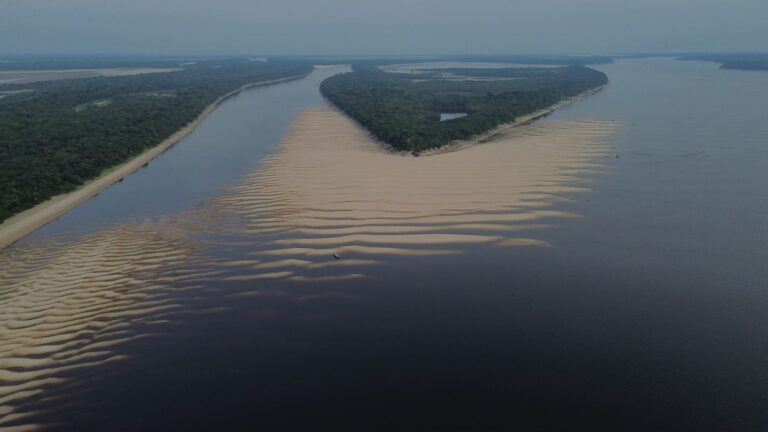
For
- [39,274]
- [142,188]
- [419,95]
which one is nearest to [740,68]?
[419,95]

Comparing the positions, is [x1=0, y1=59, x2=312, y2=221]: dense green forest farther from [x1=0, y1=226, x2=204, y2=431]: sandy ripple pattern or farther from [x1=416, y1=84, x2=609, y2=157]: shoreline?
[x1=416, y1=84, x2=609, y2=157]: shoreline

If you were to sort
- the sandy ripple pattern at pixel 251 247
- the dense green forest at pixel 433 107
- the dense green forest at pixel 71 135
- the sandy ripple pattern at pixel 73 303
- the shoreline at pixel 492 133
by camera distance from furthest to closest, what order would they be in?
1. the dense green forest at pixel 433 107
2. the shoreline at pixel 492 133
3. the dense green forest at pixel 71 135
4. the sandy ripple pattern at pixel 251 247
5. the sandy ripple pattern at pixel 73 303

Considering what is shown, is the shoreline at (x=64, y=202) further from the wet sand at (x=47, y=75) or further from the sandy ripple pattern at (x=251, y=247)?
the wet sand at (x=47, y=75)

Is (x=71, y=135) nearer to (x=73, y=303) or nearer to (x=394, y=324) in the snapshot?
(x=73, y=303)

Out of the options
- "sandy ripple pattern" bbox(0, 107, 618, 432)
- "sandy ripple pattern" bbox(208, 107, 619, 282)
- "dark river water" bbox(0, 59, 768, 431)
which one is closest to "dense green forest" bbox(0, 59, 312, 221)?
"dark river water" bbox(0, 59, 768, 431)

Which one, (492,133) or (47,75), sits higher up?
(47,75)

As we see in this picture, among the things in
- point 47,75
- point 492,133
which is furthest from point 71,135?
point 47,75

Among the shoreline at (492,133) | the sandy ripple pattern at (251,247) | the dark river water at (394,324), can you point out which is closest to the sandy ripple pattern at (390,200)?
the sandy ripple pattern at (251,247)
